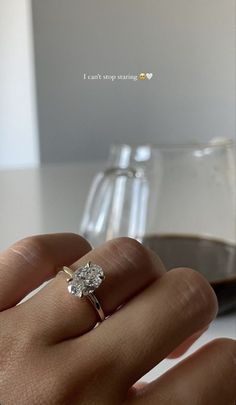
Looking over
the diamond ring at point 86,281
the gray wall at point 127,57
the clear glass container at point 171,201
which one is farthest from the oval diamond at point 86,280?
the clear glass container at point 171,201

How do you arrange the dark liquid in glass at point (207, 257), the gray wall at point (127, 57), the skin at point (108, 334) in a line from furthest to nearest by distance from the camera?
the dark liquid in glass at point (207, 257) < the gray wall at point (127, 57) < the skin at point (108, 334)

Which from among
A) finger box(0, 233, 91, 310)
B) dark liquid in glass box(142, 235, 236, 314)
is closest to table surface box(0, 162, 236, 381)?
dark liquid in glass box(142, 235, 236, 314)

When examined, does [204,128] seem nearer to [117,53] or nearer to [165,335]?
[117,53]

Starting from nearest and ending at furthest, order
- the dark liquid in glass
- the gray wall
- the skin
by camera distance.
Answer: the skin < the gray wall < the dark liquid in glass

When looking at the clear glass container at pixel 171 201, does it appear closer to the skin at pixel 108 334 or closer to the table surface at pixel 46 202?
the table surface at pixel 46 202

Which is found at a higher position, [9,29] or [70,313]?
[9,29]

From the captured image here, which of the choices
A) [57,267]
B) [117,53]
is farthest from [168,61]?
[57,267]

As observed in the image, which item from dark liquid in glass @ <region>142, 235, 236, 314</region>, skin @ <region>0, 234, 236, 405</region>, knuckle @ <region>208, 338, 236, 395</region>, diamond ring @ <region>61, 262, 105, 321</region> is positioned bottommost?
dark liquid in glass @ <region>142, 235, 236, 314</region>

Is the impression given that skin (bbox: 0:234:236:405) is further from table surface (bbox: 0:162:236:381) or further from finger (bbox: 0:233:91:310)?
table surface (bbox: 0:162:236:381)

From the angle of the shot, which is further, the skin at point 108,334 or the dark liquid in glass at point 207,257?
the dark liquid in glass at point 207,257
